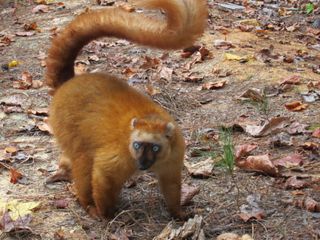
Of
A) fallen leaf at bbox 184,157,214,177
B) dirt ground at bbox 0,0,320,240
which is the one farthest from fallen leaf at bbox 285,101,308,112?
fallen leaf at bbox 184,157,214,177

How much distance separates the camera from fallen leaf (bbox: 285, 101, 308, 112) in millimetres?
5406

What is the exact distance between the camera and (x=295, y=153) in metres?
4.54

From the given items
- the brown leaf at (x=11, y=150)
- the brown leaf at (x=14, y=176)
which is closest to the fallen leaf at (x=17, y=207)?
the brown leaf at (x=14, y=176)

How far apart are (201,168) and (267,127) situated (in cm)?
89

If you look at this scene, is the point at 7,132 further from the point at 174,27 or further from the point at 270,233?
the point at 270,233

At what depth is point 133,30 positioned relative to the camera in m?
3.78

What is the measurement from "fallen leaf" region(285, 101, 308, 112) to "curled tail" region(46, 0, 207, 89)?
2.09 meters

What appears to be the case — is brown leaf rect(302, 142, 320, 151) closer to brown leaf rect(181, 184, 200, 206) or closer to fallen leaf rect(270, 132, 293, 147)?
fallen leaf rect(270, 132, 293, 147)

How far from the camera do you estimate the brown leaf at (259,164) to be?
419cm

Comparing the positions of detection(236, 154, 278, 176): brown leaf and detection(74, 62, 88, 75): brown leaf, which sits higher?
detection(236, 154, 278, 176): brown leaf

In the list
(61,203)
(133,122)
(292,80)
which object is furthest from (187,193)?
(292,80)

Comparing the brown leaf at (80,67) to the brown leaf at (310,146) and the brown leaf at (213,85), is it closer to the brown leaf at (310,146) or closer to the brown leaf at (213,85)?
the brown leaf at (213,85)

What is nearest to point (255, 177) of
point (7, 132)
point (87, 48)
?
point (7, 132)

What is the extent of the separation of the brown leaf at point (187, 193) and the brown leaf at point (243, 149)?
0.50m
